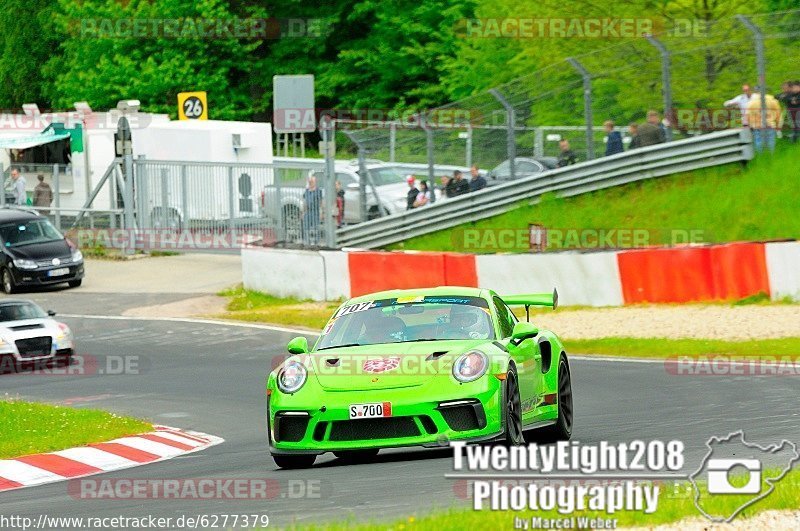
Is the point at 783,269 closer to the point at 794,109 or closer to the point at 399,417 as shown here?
the point at 794,109

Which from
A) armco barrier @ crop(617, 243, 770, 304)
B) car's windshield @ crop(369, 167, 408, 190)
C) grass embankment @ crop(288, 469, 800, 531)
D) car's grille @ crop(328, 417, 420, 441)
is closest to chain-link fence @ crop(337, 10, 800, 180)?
car's windshield @ crop(369, 167, 408, 190)

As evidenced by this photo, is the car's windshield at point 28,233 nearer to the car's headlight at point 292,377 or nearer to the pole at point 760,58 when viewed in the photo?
the pole at point 760,58

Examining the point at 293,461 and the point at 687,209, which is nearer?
the point at 293,461

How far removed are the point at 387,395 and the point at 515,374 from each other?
3.39 feet

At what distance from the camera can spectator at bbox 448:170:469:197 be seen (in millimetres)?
30500

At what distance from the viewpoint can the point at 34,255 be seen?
33281mm

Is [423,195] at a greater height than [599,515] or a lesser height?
greater

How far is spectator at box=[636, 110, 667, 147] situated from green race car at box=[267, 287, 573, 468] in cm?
1560

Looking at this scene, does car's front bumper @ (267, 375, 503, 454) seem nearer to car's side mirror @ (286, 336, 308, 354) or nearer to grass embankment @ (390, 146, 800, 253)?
car's side mirror @ (286, 336, 308, 354)

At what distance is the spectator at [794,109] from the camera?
2542 cm

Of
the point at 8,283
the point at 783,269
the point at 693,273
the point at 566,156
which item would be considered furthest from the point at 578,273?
the point at 8,283

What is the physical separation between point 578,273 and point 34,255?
12.8 metres

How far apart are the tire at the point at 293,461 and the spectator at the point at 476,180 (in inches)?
721

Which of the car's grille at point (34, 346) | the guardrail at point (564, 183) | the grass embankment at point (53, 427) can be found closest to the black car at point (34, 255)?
the guardrail at point (564, 183)
